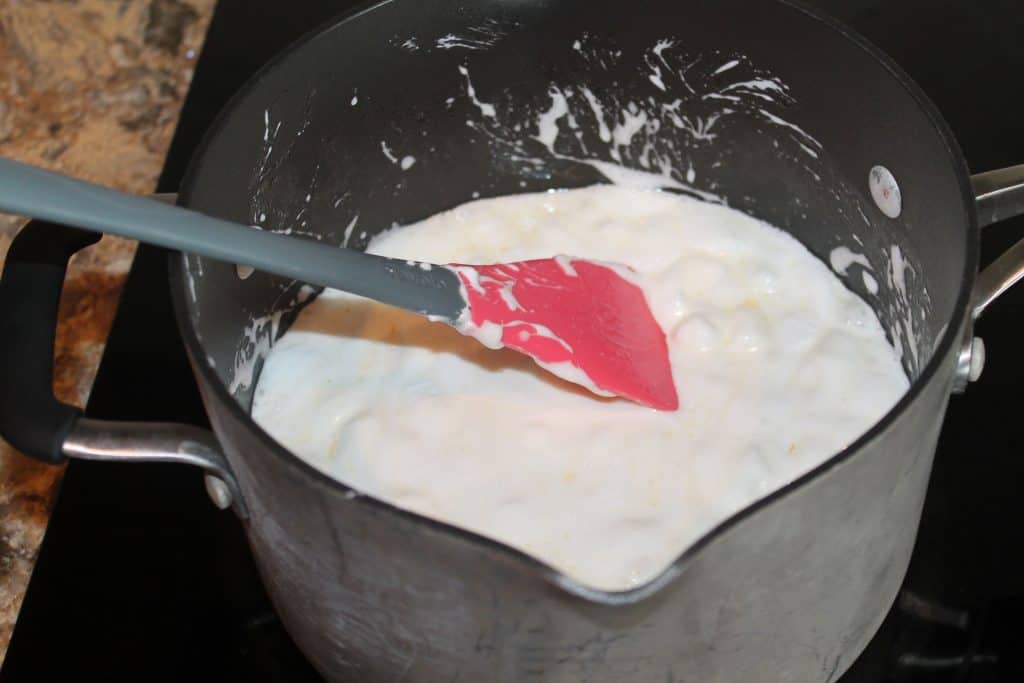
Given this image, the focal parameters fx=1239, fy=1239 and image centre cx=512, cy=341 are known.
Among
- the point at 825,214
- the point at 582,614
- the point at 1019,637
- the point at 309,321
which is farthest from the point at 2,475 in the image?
the point at 1019,637

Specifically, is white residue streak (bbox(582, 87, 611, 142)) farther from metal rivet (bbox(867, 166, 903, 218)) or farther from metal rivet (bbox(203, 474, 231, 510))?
metal rivet (bbox(203, 474, 231, 510))

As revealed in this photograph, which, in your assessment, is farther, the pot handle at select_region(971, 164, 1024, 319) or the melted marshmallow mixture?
the melted marshmallow mixture

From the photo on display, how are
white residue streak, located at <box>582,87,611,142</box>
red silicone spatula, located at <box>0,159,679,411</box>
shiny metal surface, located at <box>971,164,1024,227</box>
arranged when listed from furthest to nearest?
1. white residue streak, located at <box>582,87,611,142</box>
2. shiny metal surface, located at <box>971,164,1024,227</box>
3. red silicone spatula, located at <box>0,159,679,411</box>

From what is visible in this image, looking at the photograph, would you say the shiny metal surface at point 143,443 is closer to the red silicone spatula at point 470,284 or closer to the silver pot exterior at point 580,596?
the silver pot exterior at point 580,596

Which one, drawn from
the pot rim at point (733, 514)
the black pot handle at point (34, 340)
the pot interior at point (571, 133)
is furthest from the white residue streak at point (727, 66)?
the black pot handle at point (34, 340)

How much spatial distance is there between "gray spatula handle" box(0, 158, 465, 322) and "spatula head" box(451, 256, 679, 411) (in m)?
0.04

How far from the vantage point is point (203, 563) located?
3.87 feet

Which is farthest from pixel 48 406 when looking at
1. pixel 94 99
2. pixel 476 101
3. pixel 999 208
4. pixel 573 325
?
pixel 94 99

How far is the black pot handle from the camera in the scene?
0.88m

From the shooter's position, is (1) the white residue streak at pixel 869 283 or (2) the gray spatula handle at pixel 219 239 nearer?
(2) the gray spatula handle at pixel 219 239

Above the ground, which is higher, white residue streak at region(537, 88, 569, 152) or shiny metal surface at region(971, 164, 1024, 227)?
shiny metal surface at region(971, 164, 1024, 227)

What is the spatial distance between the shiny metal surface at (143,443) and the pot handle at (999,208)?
0.58 meters

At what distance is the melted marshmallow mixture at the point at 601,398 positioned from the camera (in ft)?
3.56

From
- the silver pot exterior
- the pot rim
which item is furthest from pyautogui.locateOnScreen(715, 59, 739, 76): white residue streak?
the silver pot exterior
